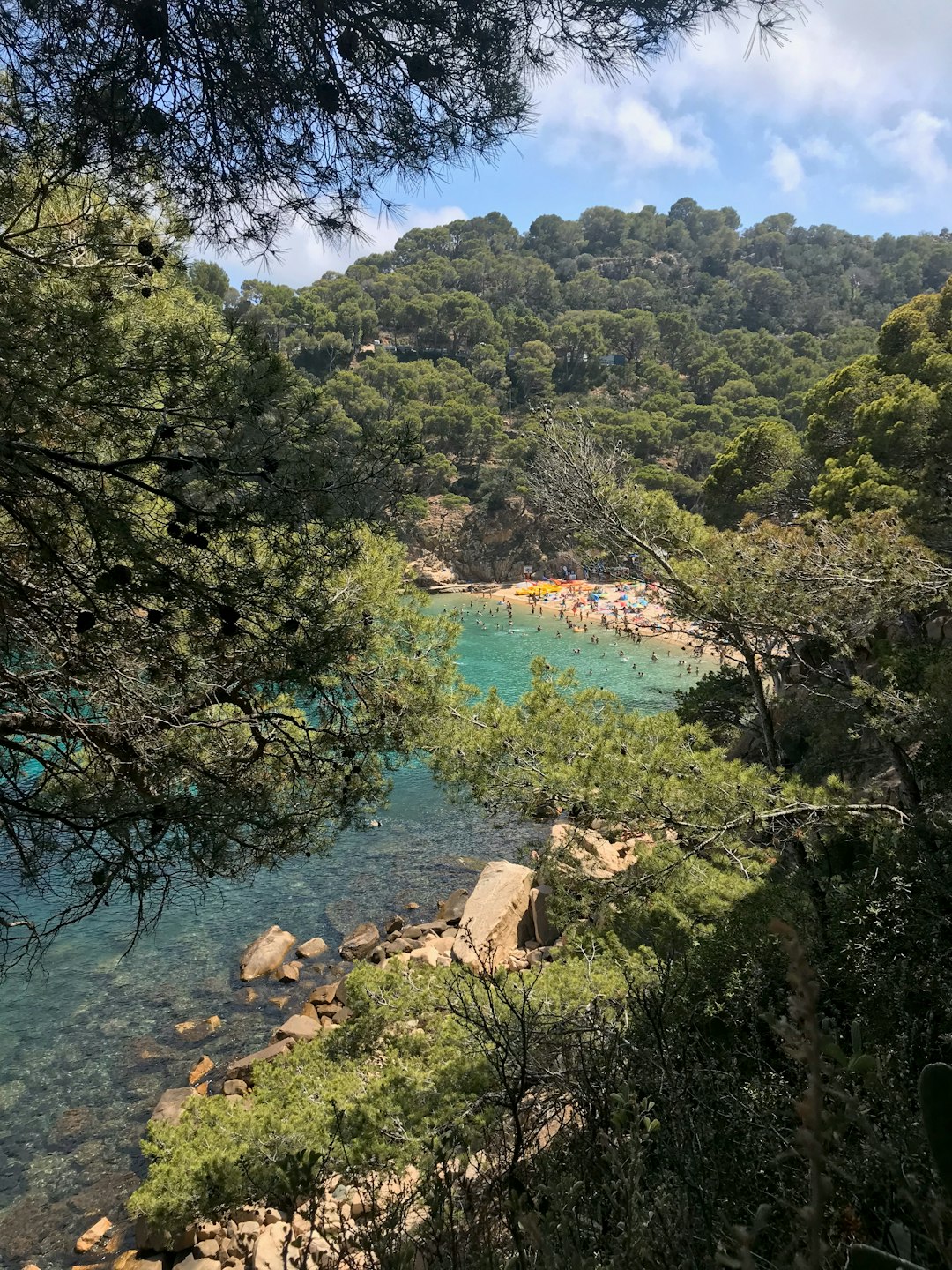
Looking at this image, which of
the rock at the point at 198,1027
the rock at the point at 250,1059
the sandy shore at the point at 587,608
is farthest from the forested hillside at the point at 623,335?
the rock at the point at 250,1059

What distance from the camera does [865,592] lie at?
19.4 ft

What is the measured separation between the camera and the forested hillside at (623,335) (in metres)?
31.7

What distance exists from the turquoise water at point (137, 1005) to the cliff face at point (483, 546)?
24.6 meters

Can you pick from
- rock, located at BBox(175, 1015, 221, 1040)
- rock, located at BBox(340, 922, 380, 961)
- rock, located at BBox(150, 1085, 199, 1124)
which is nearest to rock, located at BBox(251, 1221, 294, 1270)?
rock, located at BBox(150, 1085, 199, 1124)

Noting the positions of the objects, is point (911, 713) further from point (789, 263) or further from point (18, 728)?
point (789, 263)

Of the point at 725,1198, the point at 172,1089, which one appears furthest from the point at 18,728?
the point at 172,1089

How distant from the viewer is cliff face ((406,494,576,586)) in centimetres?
3684

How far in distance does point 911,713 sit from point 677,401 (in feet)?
120

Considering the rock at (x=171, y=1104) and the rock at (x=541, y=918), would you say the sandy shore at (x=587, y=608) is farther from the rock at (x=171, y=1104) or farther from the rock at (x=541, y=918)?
the rock at (x=171, y=1104)

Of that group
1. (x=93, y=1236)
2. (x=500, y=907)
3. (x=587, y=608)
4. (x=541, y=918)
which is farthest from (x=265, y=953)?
(x=587, y=608)

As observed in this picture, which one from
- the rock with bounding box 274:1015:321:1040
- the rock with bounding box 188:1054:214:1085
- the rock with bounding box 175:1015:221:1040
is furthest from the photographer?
the rock with bounding box 175:1015:221:1040

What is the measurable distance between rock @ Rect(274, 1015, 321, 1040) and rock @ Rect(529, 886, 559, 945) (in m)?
2.69

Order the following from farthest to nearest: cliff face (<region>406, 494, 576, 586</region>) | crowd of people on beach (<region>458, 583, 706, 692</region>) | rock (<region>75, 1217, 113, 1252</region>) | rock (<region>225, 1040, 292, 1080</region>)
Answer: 1. cliff face (<region>406, 494, 576, 586</region>)
2. crowd of people on beach (<region>458, 583, 706, 692</region>)
3. rock (<region>225, 1040, 292, 1080</region>)
4. rock (<region>75, 1217, 113, 1252</region>)

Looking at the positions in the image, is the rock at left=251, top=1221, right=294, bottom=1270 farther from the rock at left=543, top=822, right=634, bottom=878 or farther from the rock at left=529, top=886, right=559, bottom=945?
the rock at left=529, top=886, right=559, bottom=945
